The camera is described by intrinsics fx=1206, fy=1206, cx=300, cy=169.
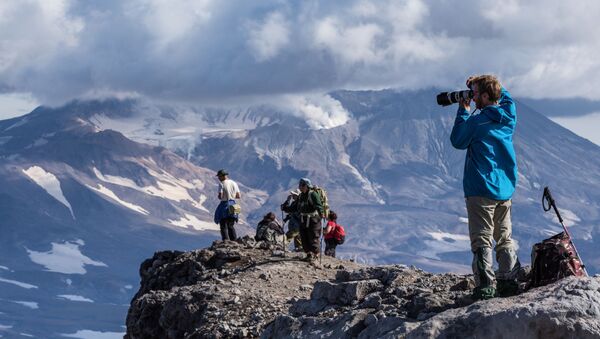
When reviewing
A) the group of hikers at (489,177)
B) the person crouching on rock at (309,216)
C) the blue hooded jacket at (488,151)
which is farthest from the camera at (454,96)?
the person crouching on rock at (309,216)

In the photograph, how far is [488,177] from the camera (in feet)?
38.0

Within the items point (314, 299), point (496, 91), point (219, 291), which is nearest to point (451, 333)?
point (496, 91)

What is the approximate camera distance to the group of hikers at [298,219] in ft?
75.8

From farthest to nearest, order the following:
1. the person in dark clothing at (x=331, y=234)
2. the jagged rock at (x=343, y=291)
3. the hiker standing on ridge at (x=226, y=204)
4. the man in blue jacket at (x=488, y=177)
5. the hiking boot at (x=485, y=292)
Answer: the person in dark clothing at (x=331, y=234) < the hiker standing on ridge at (x=226, y=204) < the jagged rock at (x=343, y=291) < the man in blue jacket at (x=488, y=177) < the hiking boot at (x=485, y=292)

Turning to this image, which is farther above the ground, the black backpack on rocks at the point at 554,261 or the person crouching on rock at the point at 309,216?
the person crouching on rock at the point at 309,216

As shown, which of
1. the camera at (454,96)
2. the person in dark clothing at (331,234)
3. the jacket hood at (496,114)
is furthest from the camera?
the person in dark clothing at (331,234)

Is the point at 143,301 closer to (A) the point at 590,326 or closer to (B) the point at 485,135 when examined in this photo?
(B) the point at 485,135

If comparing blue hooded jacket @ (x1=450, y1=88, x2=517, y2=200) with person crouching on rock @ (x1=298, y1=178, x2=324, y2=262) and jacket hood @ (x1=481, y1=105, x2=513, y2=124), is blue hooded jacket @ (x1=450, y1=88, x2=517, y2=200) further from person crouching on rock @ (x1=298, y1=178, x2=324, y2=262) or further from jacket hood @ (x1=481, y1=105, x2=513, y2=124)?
person crouching on rock @ (x1=298, y1=178, x2=324, y2=262)

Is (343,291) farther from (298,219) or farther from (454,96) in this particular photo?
(298,219)

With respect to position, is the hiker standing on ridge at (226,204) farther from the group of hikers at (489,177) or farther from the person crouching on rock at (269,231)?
the group of hikers at (489,177)

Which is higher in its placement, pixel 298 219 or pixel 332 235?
pixel 332 235

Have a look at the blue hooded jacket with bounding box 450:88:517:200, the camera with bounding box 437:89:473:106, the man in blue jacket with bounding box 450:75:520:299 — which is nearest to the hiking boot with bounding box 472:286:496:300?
the man in blue jacket with bounding box 450:75:520:299

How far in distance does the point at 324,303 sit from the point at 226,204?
13.5 m

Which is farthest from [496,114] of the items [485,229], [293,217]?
[293,217]
